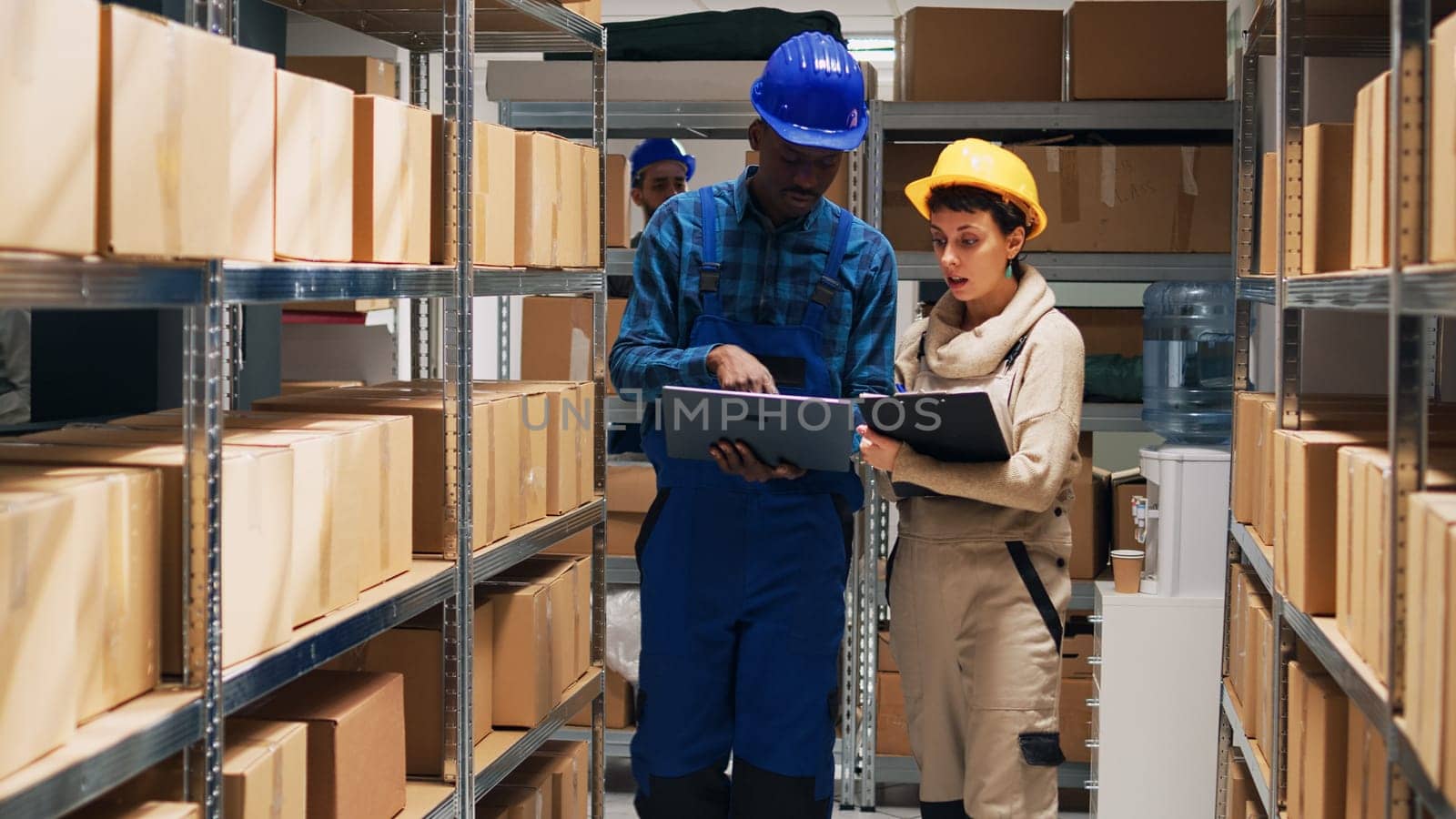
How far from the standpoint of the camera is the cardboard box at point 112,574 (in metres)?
1.64

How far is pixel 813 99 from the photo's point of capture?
115 inches

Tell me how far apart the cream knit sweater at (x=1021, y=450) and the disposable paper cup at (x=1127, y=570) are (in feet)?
3.26

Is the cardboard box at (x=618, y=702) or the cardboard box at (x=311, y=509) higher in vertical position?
the cardboard box at (x=311, y=509)

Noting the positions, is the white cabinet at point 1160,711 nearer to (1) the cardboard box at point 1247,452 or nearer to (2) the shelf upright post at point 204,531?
(1) the cardboard box at point 1247,452

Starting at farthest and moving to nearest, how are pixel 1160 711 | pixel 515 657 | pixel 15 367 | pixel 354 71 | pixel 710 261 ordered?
pixel 15 367 → pixel 354 71 → pixel 1160 711 → pixel 515 657 → pixel 710 261

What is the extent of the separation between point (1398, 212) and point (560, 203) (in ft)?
6.91

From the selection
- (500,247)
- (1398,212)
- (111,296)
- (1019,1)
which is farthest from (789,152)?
(1019,1)

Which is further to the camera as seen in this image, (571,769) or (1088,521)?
(1088,521)

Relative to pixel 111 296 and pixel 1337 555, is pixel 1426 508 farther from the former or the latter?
pixel 111 296

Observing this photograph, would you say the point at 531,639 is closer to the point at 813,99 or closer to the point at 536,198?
the point at 536,198

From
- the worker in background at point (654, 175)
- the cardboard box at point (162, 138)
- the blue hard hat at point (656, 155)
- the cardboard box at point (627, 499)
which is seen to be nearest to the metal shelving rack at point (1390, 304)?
the cardboard box at point (162, 138)

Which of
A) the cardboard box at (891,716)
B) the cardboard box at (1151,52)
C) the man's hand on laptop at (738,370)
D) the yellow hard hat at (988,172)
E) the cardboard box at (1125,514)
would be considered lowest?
the cardboard box at (891,716)

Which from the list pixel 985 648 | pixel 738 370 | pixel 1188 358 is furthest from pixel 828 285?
pixel 1188 358

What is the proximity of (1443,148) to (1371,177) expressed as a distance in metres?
0.52
